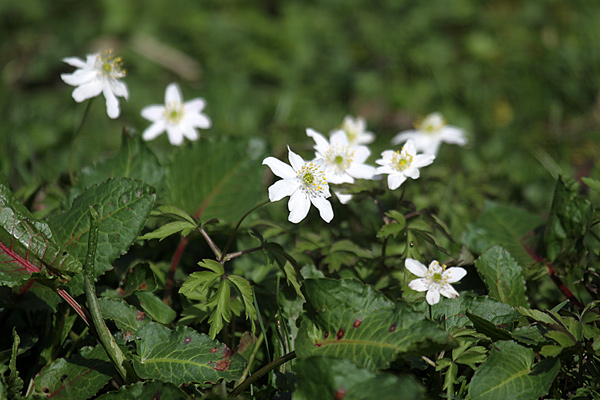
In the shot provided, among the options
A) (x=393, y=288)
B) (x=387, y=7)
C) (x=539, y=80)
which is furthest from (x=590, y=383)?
(x=387, y=7)

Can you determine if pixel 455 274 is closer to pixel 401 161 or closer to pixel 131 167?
pixel 401 161

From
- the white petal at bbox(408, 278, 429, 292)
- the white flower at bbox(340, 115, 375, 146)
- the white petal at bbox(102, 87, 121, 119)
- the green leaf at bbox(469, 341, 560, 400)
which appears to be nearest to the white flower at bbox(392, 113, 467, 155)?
the white flower at bbox(340, 115, 375, 146)

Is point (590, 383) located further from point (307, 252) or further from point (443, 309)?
point (307, 252)

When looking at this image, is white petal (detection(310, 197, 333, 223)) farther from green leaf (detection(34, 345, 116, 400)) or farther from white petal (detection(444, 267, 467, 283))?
green leaf (detection(34, 345, 116, 400))

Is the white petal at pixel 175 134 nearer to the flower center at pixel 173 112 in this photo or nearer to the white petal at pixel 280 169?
the flower center at pixel 173 112

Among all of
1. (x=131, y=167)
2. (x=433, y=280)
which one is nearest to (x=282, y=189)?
(x=433, y=280)

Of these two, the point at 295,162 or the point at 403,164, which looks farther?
the point at 403,164

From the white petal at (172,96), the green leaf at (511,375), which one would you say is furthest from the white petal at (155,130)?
the green leaf at (511,375)
